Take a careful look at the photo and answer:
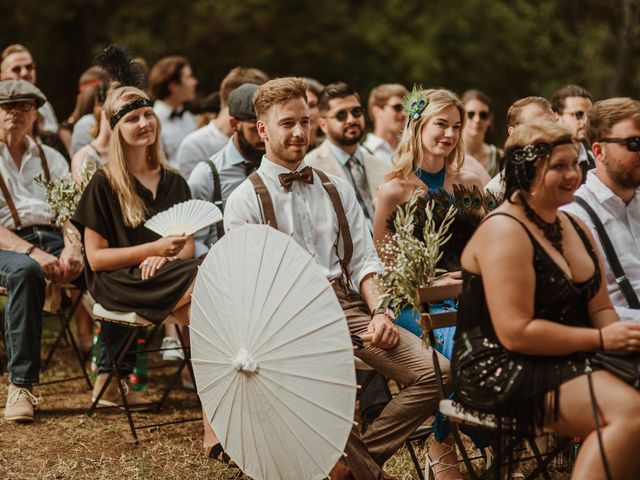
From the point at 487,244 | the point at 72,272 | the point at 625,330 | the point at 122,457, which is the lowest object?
the point at 122,457

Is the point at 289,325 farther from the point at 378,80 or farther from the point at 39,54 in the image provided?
the point at 378,80

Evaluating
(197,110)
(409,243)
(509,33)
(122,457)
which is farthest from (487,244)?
(509,33)

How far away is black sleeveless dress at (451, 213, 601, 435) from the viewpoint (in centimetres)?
381

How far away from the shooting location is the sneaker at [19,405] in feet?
19.8

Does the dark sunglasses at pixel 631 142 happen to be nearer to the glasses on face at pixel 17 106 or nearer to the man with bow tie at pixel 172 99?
the glasses on face at pixel 17 106

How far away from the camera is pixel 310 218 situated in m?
5.07

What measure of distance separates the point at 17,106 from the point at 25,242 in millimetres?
953

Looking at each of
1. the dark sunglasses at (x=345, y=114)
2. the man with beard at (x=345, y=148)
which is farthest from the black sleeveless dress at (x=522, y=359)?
the dark sunglasses at (x=345, y=114)

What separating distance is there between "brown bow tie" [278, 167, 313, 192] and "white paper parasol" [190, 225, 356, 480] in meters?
0.70

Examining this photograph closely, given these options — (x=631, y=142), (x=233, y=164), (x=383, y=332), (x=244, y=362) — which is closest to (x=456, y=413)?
(x=383, y=332)

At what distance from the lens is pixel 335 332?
162 inches

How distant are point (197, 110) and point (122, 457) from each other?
459 cm

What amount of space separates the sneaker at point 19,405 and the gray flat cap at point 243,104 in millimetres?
2255

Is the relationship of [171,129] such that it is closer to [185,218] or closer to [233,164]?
[233,164]
